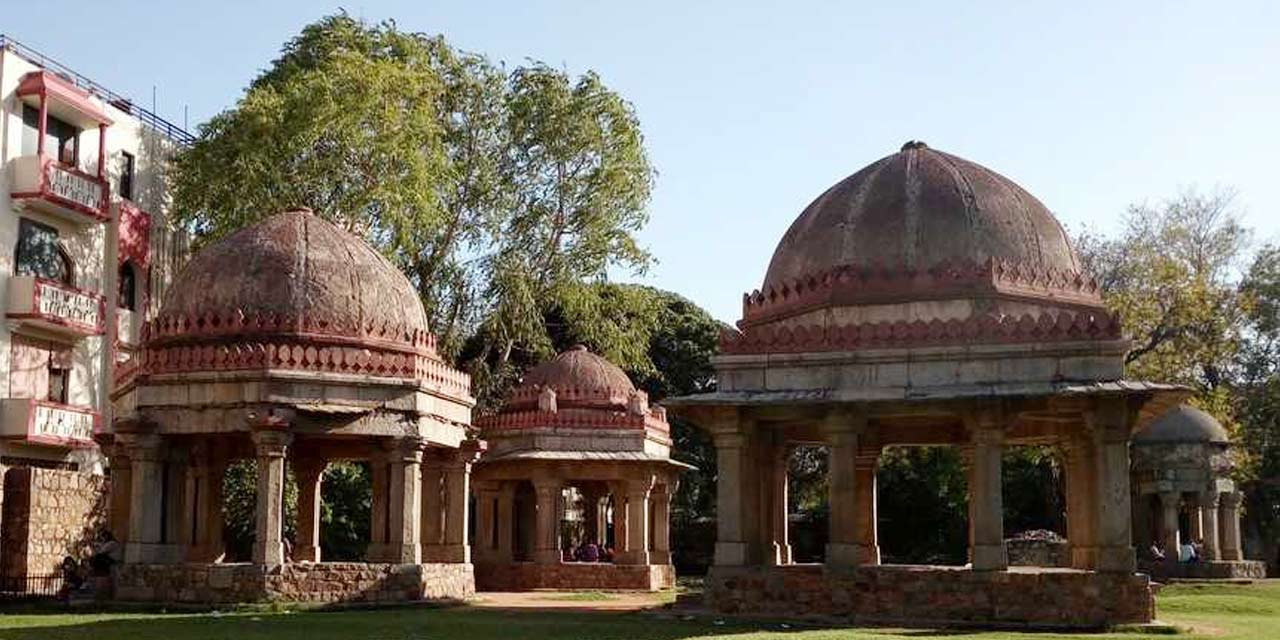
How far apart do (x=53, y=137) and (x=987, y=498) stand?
71.9 ft

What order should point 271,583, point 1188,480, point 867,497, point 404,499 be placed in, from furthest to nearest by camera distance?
1. point 1188,480
2. point 867,497
3. point 404,499
4. point 271,583

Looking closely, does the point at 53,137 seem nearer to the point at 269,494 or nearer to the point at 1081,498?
the point at 269,494

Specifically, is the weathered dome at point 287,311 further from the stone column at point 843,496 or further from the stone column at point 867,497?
the stone column at point 867,497

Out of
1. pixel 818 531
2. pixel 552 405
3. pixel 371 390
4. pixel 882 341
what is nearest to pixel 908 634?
pixel 882 341

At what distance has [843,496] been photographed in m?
19.4

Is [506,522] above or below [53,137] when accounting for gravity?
below

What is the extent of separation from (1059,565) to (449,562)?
1141 cm

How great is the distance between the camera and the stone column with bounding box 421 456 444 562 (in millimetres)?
24594

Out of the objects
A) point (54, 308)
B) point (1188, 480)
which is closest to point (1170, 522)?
point (1188, 480)

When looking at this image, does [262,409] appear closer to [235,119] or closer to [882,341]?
[882,341]

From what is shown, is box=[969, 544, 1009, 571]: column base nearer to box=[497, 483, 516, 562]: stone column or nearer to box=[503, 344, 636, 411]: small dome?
box=[503, 344, 636, 411]: small dome

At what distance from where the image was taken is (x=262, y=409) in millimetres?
21219

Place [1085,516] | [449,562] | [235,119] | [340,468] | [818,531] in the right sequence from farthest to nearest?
[818,531]
[340,468]
[235,119]
[449,562]
[1085,516]

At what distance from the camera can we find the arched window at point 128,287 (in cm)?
3344
